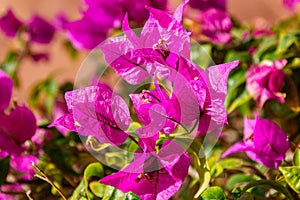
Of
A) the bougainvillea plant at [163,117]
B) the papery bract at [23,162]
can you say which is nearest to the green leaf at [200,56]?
the bougainvillea plant at [163,117]

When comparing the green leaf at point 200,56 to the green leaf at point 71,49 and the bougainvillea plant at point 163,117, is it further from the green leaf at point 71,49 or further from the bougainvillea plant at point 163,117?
the green leaf at point 71,49

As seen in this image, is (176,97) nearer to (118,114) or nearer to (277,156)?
(118,114)

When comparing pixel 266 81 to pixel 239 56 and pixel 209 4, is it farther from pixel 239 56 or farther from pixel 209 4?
pixel 209 4

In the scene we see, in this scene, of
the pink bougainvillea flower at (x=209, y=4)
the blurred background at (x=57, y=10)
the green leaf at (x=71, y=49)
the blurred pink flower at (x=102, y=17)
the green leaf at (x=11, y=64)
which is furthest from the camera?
the blurred background at (x=57, y=10)

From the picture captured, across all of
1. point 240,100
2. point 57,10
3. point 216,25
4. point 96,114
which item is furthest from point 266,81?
point 57,10

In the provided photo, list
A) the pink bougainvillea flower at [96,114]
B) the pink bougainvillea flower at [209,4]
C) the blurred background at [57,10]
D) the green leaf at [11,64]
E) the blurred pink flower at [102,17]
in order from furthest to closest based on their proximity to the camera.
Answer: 1. the blurred background at [57,10]
2. the green leaf at [11,64]
3. the pink bougainvillea flower at [209,4]
4. the blurred pink flower at [102,17]
5. the pink bougainvillea flower at [96,114]

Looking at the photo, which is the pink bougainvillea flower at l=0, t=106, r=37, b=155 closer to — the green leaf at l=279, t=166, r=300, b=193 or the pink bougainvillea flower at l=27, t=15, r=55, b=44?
the green leaf at l=279, t=166, r=300, b=193

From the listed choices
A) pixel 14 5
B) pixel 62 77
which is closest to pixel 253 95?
pixel 62 77
